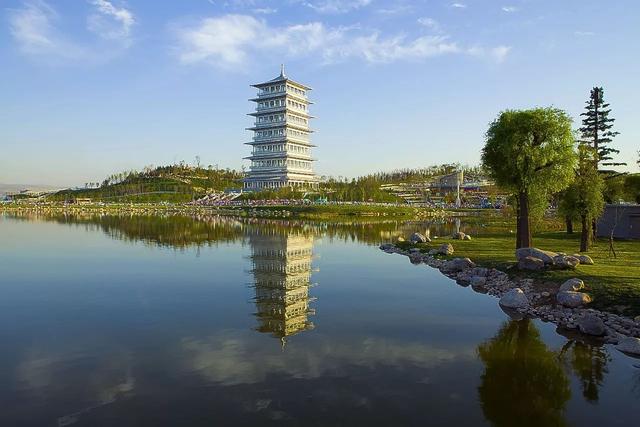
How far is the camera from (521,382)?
11586mm

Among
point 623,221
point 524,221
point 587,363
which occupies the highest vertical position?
point 524,221

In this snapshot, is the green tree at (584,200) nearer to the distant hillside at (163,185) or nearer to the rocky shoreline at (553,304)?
the rocky shoreline at (553,304)

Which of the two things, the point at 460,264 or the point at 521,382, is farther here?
the point at 460,264

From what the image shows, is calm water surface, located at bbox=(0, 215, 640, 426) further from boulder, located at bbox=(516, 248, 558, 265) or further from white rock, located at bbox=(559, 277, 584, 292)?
boulder, located at bbox=(516, 248, 558, 265)

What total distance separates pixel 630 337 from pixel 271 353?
10.9 meters

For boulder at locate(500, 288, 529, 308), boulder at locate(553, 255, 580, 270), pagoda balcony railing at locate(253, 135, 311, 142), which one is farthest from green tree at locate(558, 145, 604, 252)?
pagoda balcony railing at locate(253, 135, 311, 142)

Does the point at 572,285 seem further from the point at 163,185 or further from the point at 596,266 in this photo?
the point at 163,185

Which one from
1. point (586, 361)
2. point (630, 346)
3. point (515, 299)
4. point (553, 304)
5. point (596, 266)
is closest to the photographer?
point (586, 361)

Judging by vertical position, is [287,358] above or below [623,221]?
below

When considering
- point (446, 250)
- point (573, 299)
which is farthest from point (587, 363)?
point (446, 250)

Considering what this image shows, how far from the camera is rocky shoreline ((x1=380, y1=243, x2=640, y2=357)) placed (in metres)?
15.0

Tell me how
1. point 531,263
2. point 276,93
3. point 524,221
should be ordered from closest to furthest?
1. point 531,263
2. point 524,221
3. point 276,93

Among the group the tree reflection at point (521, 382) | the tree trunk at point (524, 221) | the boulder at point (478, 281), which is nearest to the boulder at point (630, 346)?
the tree reflection at point (521, 382)

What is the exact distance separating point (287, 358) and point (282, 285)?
10.6m
